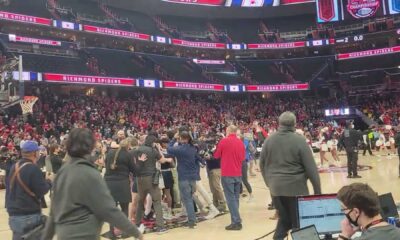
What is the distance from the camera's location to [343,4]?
3581 cm

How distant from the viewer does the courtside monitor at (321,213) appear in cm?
395

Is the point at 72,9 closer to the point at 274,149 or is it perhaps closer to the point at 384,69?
the point at 384,69

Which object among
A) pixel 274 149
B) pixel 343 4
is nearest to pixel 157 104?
pixel 343 4

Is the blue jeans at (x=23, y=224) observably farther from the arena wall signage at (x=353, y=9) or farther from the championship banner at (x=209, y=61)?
the championship banner at (x=209, y=61)

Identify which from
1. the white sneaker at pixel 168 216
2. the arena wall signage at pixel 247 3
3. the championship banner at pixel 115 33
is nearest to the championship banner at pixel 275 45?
the arena wall signage at pixel 247 3

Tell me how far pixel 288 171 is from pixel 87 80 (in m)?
25.7

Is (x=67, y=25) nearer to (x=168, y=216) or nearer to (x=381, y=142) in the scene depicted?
(x=381, y=142)

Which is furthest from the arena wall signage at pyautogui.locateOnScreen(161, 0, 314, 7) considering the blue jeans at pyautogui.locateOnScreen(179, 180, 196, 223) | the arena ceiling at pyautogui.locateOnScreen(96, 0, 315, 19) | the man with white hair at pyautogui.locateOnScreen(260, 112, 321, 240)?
the man with white hair at pyautogui.locateOnScreen(260, 112, 321, 240)

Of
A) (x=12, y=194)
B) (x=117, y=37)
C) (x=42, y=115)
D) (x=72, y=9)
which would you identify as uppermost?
(x=72, y=9)

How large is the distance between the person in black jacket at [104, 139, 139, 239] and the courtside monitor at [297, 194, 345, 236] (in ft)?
12.1

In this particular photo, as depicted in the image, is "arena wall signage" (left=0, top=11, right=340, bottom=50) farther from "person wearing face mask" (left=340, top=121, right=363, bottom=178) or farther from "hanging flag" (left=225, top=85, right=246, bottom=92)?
"person wearing face mask" (left=340, top=121, right=363, bottom=178)

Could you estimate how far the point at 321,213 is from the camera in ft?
13.0

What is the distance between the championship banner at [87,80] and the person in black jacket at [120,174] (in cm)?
2101

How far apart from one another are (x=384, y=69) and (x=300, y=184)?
123ft
